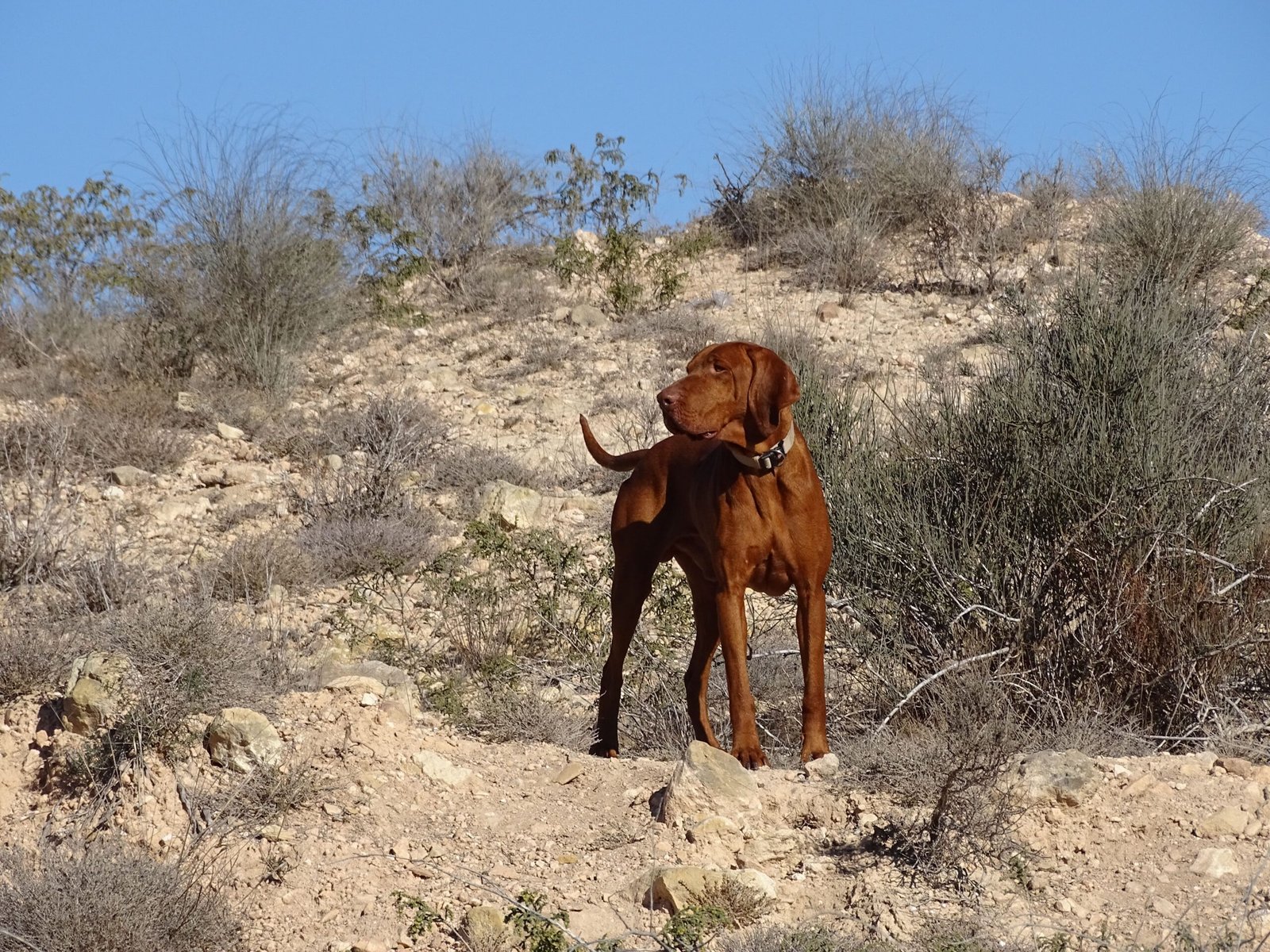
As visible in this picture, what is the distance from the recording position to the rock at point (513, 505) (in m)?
11.8

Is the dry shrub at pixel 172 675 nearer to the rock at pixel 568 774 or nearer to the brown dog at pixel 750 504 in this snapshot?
the rock at pixel 568 774

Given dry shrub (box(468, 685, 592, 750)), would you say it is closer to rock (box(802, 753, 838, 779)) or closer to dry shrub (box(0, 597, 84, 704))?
rock (box(802, 753, 838, 779))

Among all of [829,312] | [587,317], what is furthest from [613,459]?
[587,317]

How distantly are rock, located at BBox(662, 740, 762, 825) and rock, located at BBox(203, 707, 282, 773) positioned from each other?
166cm

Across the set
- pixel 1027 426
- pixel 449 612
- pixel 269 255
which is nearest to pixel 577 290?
pixel 269 255

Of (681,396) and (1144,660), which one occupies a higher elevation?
(681,396)

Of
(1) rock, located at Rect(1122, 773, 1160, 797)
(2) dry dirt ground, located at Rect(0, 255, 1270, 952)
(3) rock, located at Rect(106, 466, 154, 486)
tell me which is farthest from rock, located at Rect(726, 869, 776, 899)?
(3) rock, located at Rect(106, 466, 154, 486)

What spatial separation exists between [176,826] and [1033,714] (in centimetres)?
390

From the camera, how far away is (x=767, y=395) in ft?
19.0

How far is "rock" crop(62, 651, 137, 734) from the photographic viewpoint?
20.0 feet

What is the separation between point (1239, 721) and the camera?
6.82 metres

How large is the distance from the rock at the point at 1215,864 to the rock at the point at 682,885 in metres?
1.47

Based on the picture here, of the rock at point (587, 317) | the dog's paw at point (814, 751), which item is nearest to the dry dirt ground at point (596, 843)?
the dog's paw at point (814, 751)

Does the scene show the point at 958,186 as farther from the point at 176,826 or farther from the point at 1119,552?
the point at 176,826
